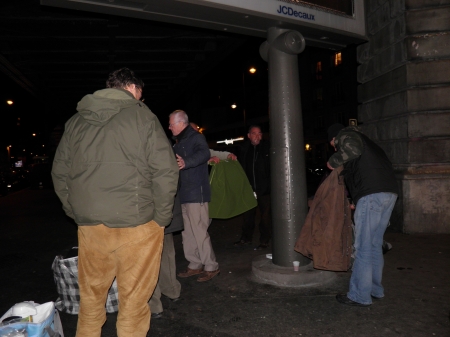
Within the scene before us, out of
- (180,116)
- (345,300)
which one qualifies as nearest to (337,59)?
→ (180,116)

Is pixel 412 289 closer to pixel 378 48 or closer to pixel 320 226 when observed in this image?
pixel 320 226

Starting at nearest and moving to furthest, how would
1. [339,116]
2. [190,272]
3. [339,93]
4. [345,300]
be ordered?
[345,300]
[190,272]
[339,93]
[339,116]

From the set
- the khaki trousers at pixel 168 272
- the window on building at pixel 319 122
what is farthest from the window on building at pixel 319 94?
the khaki trousers at pixel 168 272

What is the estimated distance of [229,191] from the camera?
645 cm

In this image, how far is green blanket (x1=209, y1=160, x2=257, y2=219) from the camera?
20.7ft

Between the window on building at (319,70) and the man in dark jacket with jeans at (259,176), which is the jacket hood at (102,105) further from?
the window on building at (319,70)

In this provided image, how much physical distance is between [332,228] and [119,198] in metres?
2.56

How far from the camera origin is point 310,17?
5090mm

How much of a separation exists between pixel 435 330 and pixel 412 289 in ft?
3.43

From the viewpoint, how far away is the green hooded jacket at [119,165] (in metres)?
2.68

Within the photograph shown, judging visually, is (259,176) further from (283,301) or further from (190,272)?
(283,301)

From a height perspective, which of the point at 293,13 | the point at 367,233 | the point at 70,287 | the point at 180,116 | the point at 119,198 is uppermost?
the point at 293,13

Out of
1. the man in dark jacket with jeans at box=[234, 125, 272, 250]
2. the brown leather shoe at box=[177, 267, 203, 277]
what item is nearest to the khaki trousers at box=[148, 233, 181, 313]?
the brown leather shoe at box=[177, 267, 203, 277]

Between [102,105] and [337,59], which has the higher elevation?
[337,59]
